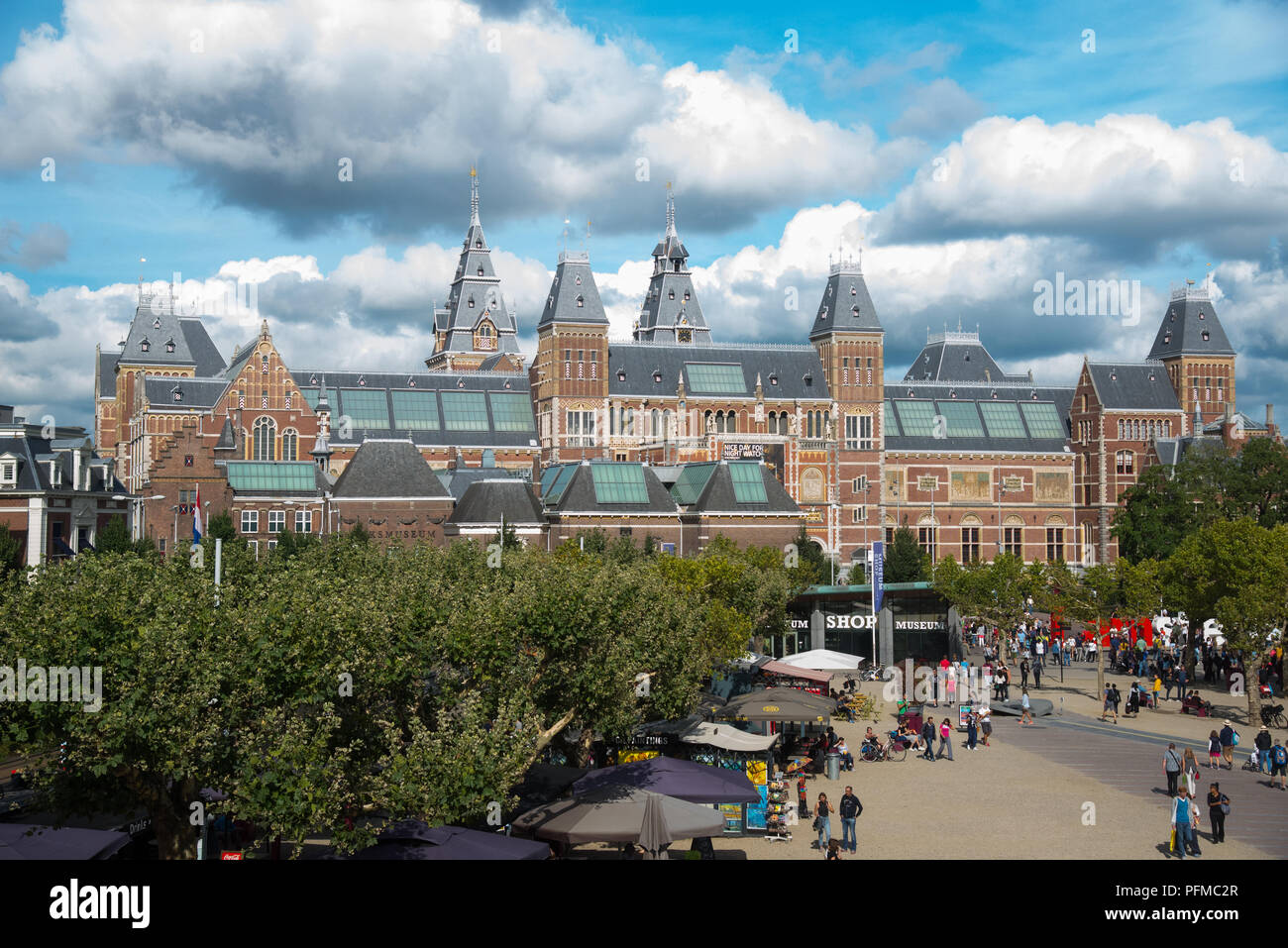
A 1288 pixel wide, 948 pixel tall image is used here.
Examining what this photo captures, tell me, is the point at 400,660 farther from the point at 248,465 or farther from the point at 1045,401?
the point at 1045,401

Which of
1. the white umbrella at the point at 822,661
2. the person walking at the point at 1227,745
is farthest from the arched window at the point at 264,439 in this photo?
the person walking at the point at 1227,745

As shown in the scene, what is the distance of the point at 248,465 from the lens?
287 feet

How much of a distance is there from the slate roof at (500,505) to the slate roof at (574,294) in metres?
32.7

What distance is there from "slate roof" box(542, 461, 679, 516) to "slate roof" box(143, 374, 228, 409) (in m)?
36.9

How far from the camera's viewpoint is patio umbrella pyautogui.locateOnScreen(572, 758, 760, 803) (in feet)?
88.4

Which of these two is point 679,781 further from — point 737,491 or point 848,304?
point 848,304

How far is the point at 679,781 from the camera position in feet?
90.6

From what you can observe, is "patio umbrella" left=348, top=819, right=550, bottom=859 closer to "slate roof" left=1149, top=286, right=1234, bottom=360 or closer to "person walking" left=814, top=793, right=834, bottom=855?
"person walking" left=814, top=793, right=834, bottom=855

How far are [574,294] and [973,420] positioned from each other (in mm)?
37361

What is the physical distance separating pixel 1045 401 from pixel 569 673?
102584 mm

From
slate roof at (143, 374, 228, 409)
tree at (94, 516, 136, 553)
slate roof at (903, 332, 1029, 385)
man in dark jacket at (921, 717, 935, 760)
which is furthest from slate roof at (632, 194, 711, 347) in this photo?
man in dark jacket at (921, 717, 935, 760)
